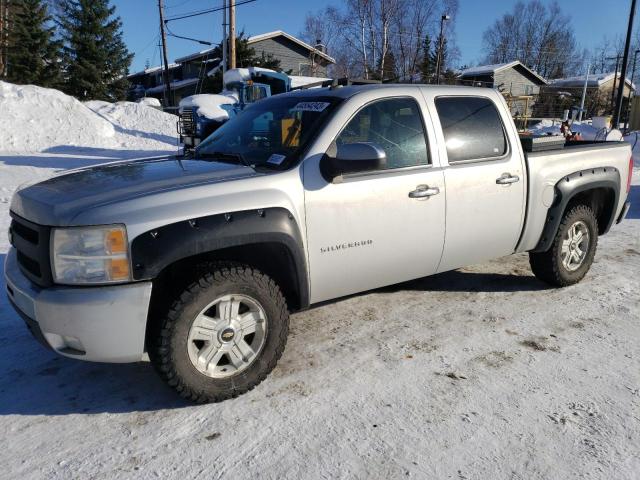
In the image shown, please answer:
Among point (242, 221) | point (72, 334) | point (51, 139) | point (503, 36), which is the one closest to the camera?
point (72, 334)

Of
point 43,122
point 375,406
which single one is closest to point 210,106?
point 43,122

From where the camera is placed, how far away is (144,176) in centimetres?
322

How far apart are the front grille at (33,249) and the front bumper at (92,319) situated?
8 cm

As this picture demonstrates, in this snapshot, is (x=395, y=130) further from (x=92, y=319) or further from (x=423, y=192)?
(x=92, y=319)

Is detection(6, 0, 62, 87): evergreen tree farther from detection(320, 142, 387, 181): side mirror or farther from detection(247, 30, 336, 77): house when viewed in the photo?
detection(320, 142, 387, 181): side mirror

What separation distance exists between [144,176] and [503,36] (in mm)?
77440

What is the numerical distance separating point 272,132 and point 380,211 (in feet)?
3.24

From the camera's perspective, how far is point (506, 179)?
4160 mm

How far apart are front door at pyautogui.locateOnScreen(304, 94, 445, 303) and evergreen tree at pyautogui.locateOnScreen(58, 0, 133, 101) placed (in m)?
33.2

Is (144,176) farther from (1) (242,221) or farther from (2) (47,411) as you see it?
(2) (47,411)

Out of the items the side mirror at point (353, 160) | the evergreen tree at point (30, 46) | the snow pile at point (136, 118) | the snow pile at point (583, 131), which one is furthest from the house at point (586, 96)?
the side mirror at point (353, 160)

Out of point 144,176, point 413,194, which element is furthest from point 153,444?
point 413,194

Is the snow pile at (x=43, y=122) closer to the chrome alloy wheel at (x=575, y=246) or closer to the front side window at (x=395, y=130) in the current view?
the front side window at (x=395, y=130)

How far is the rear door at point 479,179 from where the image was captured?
12.8ft
